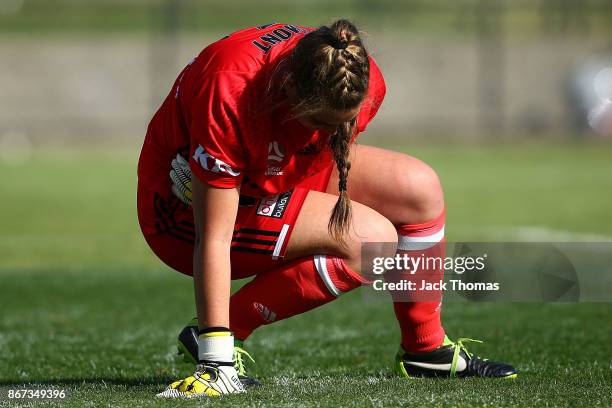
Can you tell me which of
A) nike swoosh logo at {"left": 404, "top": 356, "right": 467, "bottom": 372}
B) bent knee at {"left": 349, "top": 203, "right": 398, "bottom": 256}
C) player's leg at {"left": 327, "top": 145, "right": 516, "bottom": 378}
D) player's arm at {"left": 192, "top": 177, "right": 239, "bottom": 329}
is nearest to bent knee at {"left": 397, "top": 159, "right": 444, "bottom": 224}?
player's leg at {"left": 327, "top": 145, "right": 516, "bottom": 378}

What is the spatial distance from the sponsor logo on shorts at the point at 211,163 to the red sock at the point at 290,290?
1.76 ft

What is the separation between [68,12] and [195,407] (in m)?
28.9

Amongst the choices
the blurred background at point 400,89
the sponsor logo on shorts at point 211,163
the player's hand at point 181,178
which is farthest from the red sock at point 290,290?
the blurred background at point 400,89

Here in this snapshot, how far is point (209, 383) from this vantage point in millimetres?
3344

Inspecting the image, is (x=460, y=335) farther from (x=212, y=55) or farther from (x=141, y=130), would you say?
(x=141, y=130)

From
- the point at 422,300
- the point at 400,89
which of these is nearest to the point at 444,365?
the point at 422,300

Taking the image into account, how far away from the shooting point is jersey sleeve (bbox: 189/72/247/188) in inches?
129

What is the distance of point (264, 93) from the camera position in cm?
333

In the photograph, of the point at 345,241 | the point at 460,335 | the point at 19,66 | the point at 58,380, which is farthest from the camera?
the point at 19,66

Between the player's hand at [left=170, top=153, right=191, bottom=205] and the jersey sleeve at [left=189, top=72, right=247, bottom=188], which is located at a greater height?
the jersey sleeve at [left=189, top=72, right=247, bottom=188]

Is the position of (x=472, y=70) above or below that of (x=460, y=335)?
below

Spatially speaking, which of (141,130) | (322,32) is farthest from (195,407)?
(141,130)

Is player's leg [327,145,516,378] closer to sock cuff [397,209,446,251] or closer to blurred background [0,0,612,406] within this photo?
sock cuff [397,209,446,251]

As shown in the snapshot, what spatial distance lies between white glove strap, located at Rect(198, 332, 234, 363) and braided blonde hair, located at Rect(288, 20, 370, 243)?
76 cm
